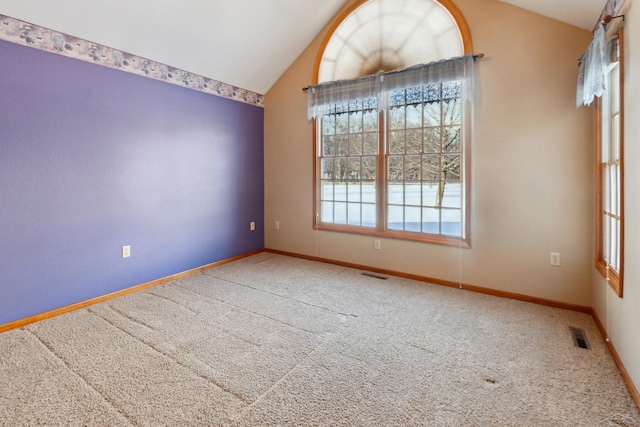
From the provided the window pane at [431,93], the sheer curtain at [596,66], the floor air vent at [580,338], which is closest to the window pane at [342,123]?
the window pane at [431,93]

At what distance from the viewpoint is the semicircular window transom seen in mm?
3359

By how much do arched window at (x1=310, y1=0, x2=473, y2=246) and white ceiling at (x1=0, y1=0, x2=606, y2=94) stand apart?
0.52 meters

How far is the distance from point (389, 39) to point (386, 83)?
0.55m

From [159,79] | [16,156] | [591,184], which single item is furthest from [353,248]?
[16,156]

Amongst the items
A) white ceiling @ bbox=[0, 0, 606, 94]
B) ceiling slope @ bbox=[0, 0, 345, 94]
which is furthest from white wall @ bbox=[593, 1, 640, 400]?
ceiling slope @ bbox=[0, 0, 345, 94]

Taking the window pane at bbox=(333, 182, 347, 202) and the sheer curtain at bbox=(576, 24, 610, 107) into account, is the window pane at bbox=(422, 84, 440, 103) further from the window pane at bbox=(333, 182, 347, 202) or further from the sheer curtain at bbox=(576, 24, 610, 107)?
the window pane at bbox=(333, 182, 347, 202)

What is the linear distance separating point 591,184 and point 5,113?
4740mm

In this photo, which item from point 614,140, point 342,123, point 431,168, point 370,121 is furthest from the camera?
point 342,123

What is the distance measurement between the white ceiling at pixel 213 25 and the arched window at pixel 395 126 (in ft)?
1.70

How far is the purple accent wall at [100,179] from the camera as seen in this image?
2.53m

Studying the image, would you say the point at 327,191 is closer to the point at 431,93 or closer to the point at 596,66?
the point at 431,93

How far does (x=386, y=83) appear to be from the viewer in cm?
362

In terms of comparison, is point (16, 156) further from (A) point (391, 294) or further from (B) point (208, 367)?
(A) point (391, 294)

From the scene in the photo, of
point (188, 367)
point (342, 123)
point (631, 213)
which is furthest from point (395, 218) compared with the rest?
point (188, 367)
